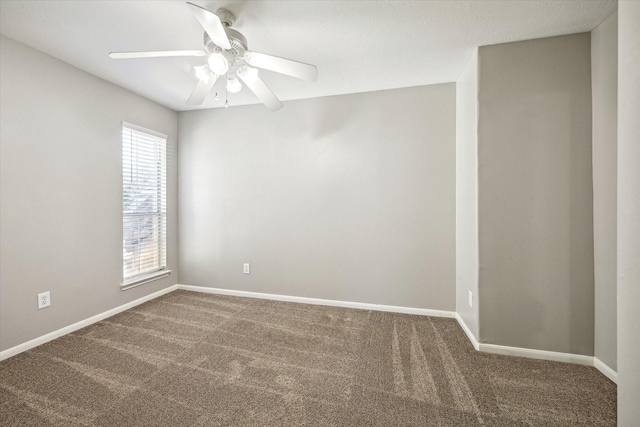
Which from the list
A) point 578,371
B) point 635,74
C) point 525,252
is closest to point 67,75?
point 635,74

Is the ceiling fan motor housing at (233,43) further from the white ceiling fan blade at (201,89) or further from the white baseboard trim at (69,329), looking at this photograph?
the white baseboard trim at (69,329)

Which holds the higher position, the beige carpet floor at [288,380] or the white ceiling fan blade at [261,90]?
the white ceiling fan blade at [261,90]

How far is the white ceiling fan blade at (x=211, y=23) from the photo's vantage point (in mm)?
1202

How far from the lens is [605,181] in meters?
1.82

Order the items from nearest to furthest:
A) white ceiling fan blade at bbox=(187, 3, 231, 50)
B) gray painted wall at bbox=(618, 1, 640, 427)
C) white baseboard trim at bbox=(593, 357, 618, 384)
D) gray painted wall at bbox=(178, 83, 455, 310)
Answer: gray painted wall at bbox=(618, 1, 640, 427) → white ceiling fan blade at bbox=(187, 3, 231, 50) → white baseboard trim at bbox=(593, 357, 618, 384) → gray painted wall at bbox=(178, 83, 455, 310)

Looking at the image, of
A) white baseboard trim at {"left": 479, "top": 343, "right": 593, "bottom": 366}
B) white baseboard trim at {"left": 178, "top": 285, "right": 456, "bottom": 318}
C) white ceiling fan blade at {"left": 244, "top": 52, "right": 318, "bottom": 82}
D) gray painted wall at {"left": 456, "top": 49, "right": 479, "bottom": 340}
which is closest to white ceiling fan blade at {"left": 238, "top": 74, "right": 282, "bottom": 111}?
white ceiling fan blade at {"left": 244, "top": 52, "right": 318, "bottom": 82}

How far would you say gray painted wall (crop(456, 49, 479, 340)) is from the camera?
7.29 feet

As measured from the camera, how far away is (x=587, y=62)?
1.93 m

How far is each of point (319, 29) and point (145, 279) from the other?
323cm

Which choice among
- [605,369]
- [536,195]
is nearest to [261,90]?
[536,195]

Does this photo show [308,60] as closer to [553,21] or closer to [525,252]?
[553,21]

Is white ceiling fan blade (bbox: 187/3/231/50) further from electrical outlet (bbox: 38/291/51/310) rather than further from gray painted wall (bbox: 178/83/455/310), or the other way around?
electrical outlet (bbox: 38/291/51/310)

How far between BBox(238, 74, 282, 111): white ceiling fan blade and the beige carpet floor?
6.48 ft

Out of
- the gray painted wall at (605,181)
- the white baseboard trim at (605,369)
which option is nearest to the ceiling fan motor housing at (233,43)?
the gray painted wall at (605,181)
